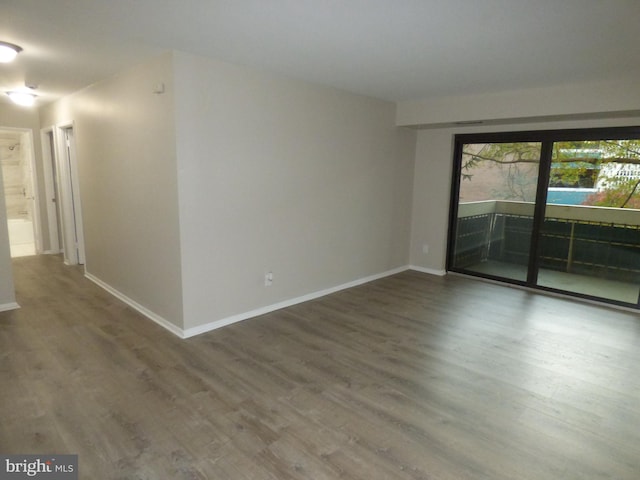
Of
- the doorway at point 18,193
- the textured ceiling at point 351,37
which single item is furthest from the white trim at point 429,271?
the doorway at point 18,193

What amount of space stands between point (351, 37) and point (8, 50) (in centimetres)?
264

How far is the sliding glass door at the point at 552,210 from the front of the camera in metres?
4.35

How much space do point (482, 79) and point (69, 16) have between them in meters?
3.49

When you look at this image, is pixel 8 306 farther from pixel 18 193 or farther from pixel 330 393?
pixel 18 193

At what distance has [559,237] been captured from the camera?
189 inches

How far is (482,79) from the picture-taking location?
379 centimetres

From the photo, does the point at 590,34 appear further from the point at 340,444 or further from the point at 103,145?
the point at 103,145

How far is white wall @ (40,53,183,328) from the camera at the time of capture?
330cm

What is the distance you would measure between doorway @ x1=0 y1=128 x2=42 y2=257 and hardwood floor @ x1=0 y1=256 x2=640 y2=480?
10.8ft

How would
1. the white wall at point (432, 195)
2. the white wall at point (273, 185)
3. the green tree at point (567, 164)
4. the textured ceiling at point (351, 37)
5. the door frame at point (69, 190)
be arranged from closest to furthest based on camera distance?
the textured ceiling at point (351, 37)
the white wall at point (273, 185)
the green tree at point (567, 164)
the door frame at point (69, 190)
the white wall at point (432, 195)

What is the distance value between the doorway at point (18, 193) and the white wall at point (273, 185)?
4.80 meters

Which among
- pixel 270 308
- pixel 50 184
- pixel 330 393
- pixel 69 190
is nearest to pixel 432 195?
pixel 270 308

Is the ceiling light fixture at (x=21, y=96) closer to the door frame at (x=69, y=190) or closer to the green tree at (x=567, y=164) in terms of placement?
the door frame at (x=69, y=190)

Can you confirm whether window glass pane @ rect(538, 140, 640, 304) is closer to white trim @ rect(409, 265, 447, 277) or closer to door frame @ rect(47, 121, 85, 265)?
white trim @ rect(409, 265, 447, 277)
